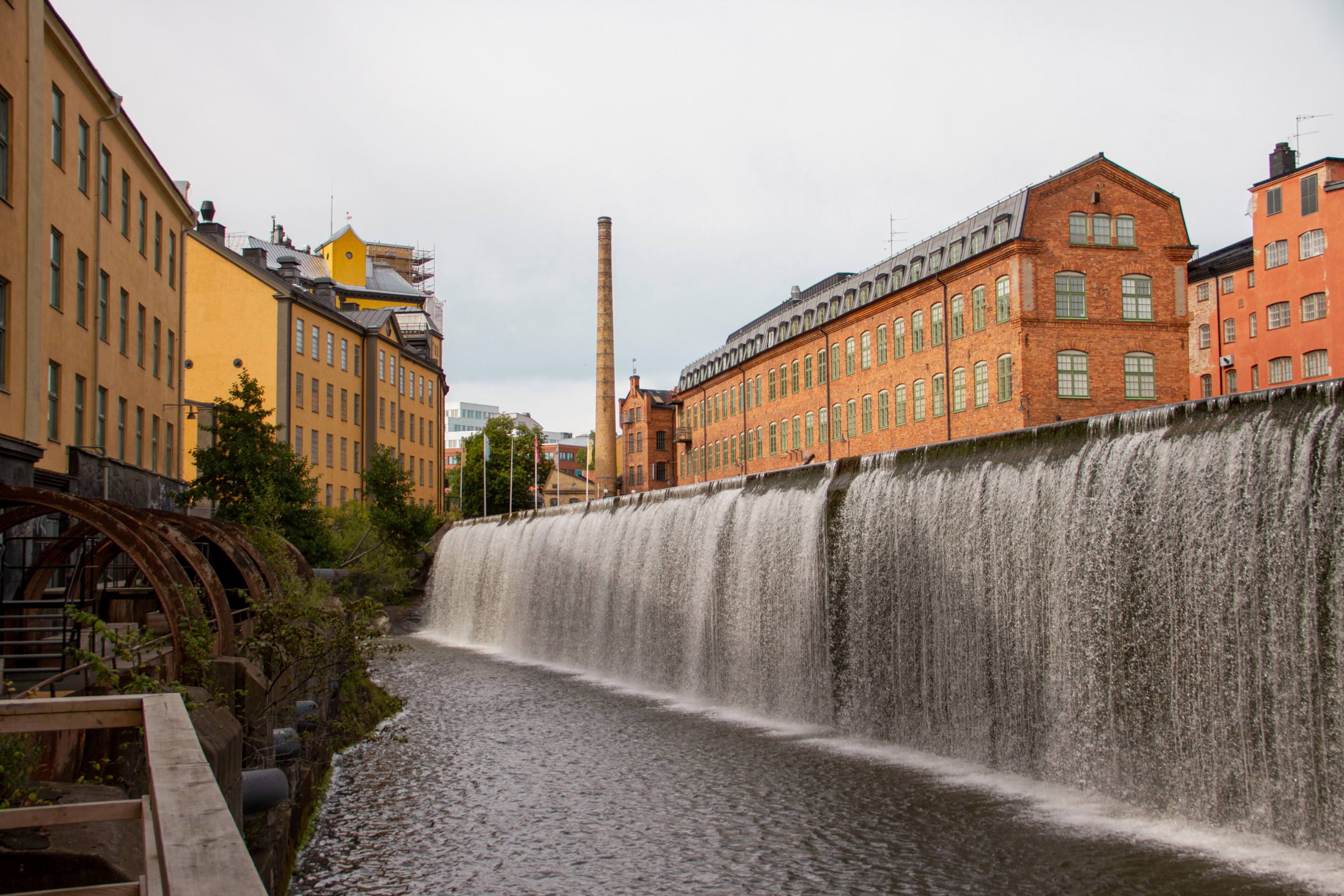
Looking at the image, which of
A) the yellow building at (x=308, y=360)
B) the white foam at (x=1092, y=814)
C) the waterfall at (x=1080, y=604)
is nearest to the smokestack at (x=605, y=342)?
the yellow building at (x=308, y=360)

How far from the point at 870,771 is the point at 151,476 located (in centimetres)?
2068

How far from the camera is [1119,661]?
13.4m

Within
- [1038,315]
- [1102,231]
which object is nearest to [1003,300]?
[1038,315]

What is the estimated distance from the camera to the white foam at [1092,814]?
1030 centimetres

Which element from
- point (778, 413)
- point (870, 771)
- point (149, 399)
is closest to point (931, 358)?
point (778, 413)

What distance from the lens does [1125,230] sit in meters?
42.6

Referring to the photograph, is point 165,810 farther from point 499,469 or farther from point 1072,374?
point 499,469

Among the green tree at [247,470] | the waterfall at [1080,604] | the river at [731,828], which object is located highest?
the green tree at [247,470]

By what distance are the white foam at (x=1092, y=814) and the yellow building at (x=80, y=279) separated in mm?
13117

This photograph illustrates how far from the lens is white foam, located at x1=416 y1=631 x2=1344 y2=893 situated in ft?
33.8

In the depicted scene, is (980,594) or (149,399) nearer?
(980,594)

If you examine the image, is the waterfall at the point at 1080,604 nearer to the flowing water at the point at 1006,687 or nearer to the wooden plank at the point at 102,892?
the flowing water at the point at 1006,687

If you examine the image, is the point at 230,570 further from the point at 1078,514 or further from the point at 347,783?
the point at 1078,514

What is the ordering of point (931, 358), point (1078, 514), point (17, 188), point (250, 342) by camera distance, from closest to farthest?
point (1078, 514) → point (17, 188) → point (931, 358) → point (250, 342)
